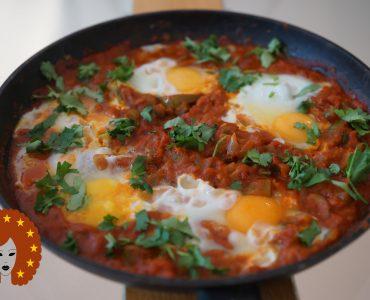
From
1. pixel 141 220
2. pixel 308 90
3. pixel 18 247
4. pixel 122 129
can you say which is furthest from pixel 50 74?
pixel 308 90

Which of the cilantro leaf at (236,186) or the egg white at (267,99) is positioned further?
the egg white at (267,99)

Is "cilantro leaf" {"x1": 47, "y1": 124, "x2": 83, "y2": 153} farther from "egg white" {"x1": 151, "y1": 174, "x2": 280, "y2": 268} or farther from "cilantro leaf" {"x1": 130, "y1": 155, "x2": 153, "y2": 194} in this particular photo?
"egg white" {"x1": 151, "y1": 174, "x2": 280, "y2": 268}

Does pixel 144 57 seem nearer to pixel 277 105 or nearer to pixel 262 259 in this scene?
pixel 277 105

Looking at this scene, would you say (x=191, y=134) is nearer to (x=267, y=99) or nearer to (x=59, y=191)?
(x=267, y=99)

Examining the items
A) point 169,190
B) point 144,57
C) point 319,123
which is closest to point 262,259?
point 169,190

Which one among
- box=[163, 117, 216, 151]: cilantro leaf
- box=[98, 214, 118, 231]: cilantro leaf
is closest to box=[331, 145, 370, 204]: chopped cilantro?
box=[163, 117, 216, 151]: cilantro leaf

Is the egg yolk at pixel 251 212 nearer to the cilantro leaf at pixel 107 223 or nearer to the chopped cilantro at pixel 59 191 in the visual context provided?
the cilantro leaf at pixel 107 223

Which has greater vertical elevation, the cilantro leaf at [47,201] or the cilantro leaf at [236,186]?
the cilantro leaf at [236,186]

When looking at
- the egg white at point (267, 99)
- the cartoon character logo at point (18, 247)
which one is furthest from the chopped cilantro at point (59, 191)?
the egg white at point (267, 99)
